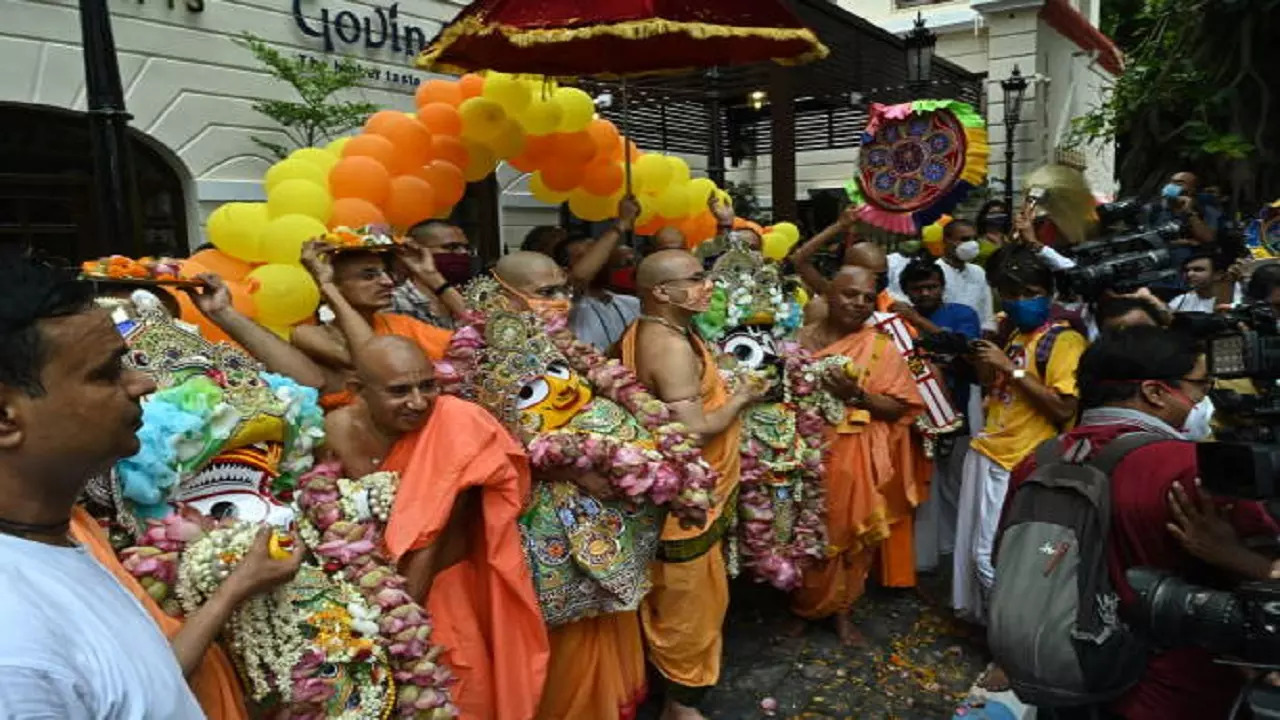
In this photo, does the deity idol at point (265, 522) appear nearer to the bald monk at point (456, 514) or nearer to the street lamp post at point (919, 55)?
the bald monk at point (456, 514)

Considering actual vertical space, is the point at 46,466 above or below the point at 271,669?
above

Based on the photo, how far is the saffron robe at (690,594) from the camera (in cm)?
340

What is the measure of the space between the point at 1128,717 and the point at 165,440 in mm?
2436

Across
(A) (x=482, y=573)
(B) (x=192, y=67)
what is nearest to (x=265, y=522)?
(A) (x=482, y=573)

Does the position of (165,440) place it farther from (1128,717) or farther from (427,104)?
(427,104)

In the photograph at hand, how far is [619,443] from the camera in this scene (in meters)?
2.98

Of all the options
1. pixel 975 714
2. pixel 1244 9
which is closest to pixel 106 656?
pixel 975 714

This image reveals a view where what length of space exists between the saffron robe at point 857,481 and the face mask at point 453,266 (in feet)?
5.89

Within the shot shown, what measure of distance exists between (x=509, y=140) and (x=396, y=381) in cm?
237

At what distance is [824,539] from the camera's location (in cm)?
420

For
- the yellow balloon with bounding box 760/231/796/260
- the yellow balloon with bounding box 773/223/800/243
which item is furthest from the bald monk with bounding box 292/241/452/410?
the yellow balloon with bounding box 773/223/800/243

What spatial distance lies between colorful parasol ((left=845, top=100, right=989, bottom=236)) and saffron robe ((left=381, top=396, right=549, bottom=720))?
340 cm

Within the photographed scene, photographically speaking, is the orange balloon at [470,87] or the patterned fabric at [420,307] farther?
the orange balloon at [470,87]

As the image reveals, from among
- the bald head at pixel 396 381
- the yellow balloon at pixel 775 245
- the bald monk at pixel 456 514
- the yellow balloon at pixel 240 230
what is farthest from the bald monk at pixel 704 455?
the yellow balloon at pixel 775 245
